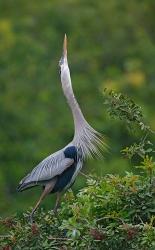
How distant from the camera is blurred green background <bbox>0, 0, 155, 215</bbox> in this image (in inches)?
1107

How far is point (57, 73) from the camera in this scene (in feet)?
108

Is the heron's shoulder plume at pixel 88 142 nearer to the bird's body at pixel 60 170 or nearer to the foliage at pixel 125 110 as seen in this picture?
the bird's body at pixel 60 170

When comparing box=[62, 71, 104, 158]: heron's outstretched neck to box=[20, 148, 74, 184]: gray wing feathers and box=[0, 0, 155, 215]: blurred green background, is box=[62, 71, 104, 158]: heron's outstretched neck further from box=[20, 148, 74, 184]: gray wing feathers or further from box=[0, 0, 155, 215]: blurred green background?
box=[0, 0, 155, 215]: blurred green background

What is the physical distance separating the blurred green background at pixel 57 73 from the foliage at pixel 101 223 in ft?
47.8

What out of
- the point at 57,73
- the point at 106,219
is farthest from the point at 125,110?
the point at 57,73

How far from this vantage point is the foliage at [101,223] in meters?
7.52

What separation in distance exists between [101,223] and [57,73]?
25.0 meters

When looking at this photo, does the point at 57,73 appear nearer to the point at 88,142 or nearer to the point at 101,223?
the point at 88,142

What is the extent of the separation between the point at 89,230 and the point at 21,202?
18444mm

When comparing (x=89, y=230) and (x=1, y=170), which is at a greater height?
(x=1, y=170)

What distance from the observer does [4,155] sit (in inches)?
1125

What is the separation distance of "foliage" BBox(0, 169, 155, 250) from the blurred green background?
14.6m

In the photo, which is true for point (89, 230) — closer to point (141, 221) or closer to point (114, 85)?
point (141, 221)

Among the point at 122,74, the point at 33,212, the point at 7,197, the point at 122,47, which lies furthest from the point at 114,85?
the point at 33,212
